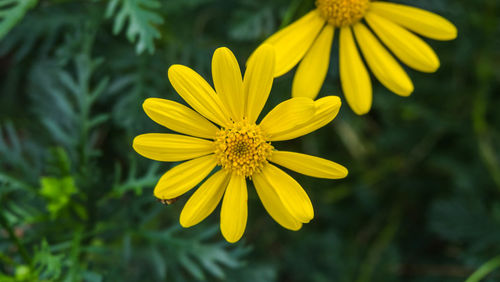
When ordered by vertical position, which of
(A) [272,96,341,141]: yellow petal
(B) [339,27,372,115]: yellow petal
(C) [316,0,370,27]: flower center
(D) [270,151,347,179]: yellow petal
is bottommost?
(D) [270,151,347,179]: yellow petal

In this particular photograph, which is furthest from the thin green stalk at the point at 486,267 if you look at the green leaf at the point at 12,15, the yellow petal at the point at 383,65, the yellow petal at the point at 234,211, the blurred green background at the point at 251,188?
the green leaf at the point at 12,15

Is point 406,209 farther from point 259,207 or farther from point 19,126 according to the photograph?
point 19,126

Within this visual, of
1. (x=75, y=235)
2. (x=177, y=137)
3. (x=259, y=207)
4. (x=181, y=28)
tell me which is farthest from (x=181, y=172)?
(x=259, y=207)

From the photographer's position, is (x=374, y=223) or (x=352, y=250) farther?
(x=374, y=223)

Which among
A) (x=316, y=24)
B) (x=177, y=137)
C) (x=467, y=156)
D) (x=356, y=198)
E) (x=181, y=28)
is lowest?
(x=356, y=198)

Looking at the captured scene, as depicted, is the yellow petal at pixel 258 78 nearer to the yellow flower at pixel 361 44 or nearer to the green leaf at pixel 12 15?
the yellow flower at pixel 361 44

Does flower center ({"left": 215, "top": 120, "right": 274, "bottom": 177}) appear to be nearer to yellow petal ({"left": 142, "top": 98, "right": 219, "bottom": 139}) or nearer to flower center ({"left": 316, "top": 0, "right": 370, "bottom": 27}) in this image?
yellow petal ({"left": 142, "top": 98, "right": 219, "bottom": 139})

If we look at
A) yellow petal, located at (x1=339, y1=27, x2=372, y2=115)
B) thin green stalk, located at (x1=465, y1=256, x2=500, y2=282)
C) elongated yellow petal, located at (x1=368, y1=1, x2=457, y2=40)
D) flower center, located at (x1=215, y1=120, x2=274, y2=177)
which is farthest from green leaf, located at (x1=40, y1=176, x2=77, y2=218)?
thin green stalk, located at (x1=465, y1=256, x2=500, y2=282)
